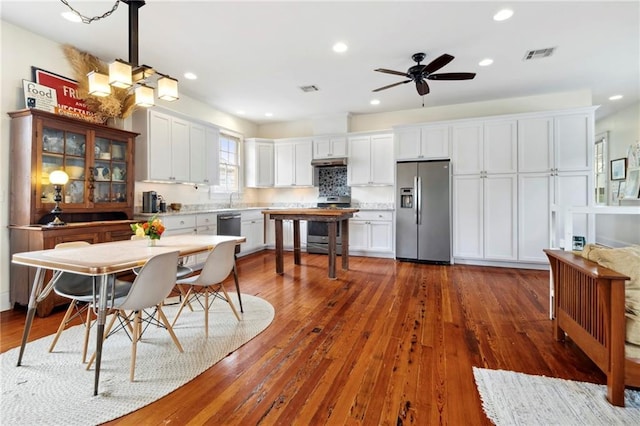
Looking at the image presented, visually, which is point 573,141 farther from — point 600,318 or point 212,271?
point 212,271

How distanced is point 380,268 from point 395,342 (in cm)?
257

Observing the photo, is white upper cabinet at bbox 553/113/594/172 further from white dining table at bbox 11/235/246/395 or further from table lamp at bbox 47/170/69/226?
table lamp at bbox 47/170/69/226

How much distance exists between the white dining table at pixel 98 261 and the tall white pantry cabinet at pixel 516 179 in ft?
14.2

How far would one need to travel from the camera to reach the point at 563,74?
4.30 meters

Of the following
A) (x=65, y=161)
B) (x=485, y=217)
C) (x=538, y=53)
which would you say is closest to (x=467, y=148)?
(x=485, y=217)

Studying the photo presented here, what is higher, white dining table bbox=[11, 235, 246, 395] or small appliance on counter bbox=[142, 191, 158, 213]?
small appliance on counter bbox=[142, 191, 158, 213]

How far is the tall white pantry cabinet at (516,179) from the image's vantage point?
181 inches

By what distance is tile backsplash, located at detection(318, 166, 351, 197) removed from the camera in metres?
6.45

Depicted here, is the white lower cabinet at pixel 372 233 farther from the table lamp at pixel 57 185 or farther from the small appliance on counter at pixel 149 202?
the table lamp at pixel 57 185

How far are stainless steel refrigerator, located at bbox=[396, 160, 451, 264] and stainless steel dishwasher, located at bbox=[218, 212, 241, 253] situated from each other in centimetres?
294

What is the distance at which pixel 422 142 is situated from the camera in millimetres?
5387

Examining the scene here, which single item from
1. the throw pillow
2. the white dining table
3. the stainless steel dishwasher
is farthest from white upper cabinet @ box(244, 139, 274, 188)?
the throw pillow

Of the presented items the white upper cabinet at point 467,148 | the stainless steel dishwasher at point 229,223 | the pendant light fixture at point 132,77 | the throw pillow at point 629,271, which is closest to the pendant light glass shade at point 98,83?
the pendant light fixture at point 132,77

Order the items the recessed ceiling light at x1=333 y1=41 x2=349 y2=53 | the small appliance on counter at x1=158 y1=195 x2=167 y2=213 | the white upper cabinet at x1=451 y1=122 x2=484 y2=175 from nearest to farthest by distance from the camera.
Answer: the recessed ceiling light at x1=333 y1=41 x2=349 y2=53
the small appliance on counter at x1=158 y1=195 x2=167 y2=213
the white upper cabinet at x1=451 y1=122 x2=484 y2=175
